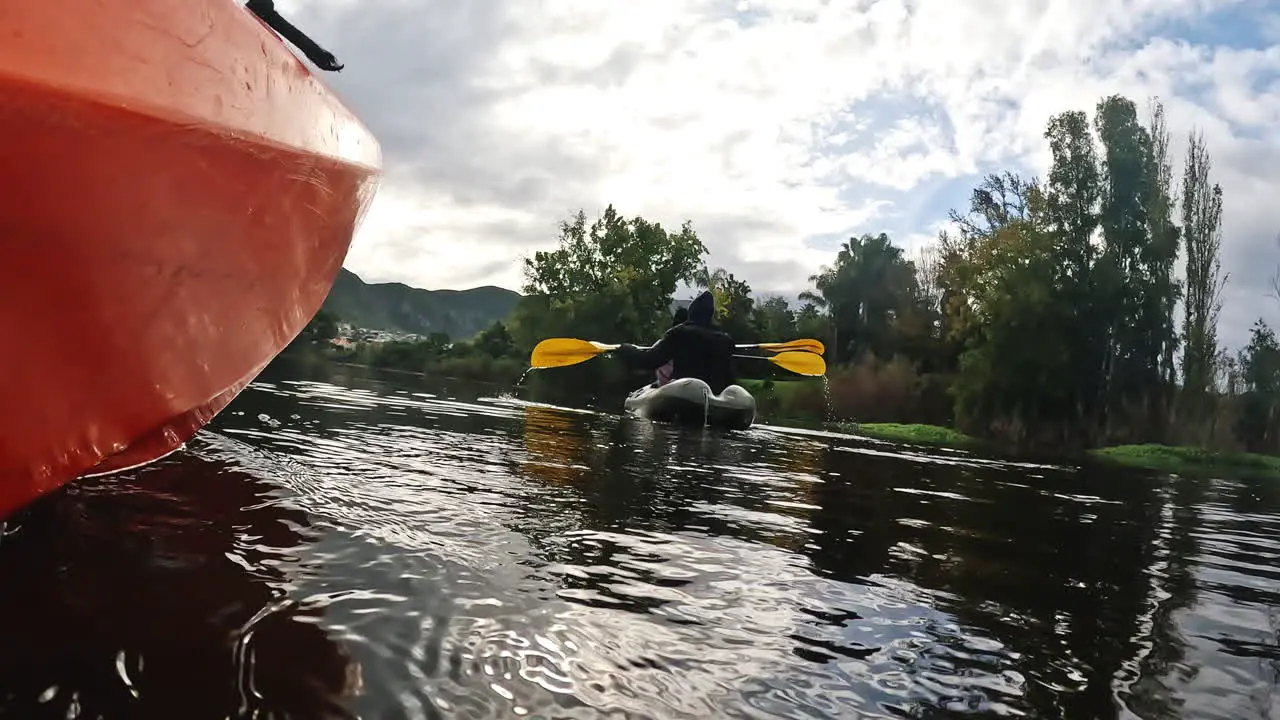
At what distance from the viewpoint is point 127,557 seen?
2.30 metres

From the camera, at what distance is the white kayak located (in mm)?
12836

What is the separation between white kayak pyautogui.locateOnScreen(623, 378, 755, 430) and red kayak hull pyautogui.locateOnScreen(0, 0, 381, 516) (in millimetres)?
10787

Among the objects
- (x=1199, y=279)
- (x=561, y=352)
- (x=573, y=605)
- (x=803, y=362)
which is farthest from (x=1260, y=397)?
(x=573, y=605)

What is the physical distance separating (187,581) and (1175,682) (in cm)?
269

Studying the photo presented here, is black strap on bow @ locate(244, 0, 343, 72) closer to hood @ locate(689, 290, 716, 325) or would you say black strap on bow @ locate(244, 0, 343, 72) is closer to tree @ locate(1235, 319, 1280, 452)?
hood @ locate(689, 290, 716, 325)

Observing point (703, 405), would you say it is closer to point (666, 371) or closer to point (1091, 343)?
point (666, 371)

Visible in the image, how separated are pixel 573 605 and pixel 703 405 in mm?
10613

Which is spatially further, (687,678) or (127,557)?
(127,557)

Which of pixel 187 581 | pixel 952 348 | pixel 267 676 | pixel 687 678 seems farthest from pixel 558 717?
pixel 952 348

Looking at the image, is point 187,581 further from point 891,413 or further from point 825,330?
point 825,330

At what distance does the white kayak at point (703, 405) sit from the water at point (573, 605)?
7.92 metres

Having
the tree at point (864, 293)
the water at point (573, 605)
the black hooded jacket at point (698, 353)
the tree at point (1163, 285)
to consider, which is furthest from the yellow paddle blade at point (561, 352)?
the tree at point (864, 293)

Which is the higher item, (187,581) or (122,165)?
(122,165)

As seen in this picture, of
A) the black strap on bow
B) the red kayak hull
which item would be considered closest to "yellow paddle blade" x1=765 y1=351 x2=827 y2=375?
the black strap on bow
